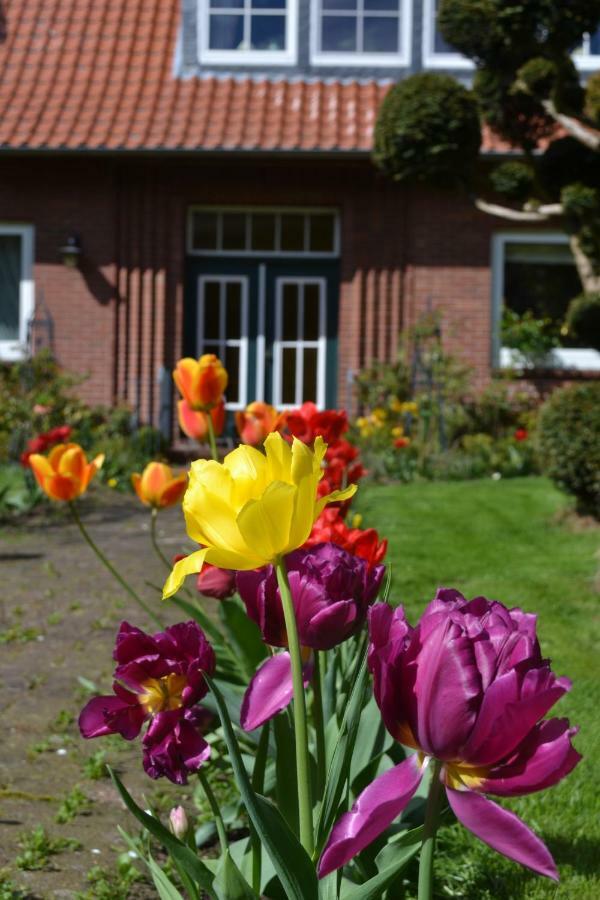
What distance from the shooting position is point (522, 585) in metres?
5.34

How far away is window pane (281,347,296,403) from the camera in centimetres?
1291

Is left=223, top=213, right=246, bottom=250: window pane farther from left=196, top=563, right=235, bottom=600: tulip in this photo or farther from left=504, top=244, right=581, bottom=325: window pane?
left=196, top=563, right=235, bottom=600: tulip

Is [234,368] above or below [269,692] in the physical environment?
below

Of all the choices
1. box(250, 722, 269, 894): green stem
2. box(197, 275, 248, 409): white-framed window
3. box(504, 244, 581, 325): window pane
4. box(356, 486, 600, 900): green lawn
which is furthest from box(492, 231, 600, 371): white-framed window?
box(250, 722, 269, 894): green stem

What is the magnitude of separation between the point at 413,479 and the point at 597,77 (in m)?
4.53

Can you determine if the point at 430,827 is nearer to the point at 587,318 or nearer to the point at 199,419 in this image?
the point at 199,419

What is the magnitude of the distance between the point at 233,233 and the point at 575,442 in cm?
717

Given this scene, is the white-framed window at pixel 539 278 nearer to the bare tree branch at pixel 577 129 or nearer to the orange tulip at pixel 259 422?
the bare tree branch at pixel 577 129

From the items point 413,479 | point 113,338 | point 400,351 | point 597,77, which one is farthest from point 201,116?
point 597,77

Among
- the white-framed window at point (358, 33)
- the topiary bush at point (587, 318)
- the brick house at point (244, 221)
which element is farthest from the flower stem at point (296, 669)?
the white-framed window at point (358, 33)

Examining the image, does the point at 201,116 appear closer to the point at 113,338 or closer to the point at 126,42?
the point at 126,42

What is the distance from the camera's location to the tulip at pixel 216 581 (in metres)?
1.77

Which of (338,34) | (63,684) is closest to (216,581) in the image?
(63,684)

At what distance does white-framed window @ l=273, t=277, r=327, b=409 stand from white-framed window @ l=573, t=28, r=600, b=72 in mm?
3785
